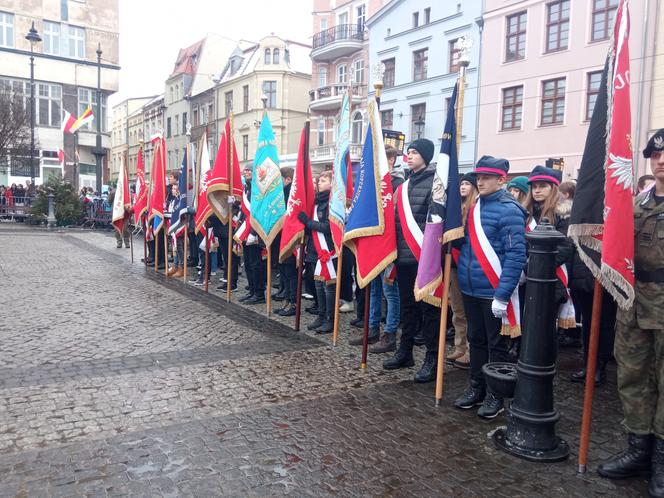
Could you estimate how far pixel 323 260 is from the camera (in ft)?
22.9

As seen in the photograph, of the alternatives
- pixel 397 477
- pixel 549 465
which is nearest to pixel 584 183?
pixel 549 465

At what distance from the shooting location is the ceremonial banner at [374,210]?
5.35 m

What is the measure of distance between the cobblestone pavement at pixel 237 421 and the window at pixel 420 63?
25100mm

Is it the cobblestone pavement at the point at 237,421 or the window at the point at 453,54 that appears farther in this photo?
the window at the point at 453,54

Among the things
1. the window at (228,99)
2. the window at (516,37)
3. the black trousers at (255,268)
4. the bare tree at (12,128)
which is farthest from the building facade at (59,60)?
the black trousers at (255,268)

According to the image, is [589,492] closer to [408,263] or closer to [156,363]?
[408,263]

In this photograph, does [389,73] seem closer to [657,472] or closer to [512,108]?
[512,108]

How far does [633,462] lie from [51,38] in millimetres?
46676

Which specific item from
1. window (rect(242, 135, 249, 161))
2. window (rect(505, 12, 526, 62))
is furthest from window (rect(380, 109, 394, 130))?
window (rect(242, 135, 249, 161))

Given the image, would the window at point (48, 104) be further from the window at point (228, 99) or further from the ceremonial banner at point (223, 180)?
the ceremonial banner at point (223, 180)

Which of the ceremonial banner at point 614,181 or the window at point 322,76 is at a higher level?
the window at point 322,76

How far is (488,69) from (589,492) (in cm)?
2529

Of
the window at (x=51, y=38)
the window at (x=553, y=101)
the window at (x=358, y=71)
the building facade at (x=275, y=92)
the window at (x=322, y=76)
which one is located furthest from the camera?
the building facade at (x=275, y=92)

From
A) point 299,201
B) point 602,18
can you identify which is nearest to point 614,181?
point 299,201
